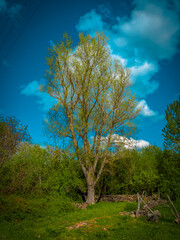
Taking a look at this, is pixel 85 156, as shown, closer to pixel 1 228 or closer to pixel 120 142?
pixel 120 142

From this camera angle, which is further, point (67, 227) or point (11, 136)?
point (11, 136)

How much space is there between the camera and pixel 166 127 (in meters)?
27.1

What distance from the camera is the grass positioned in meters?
10.0

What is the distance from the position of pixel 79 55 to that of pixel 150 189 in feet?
80.7

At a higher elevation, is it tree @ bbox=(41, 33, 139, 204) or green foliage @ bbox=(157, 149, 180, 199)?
tree @ bbox=(41, 33, 139, 204)

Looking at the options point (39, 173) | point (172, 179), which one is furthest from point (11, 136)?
point (172, 179)

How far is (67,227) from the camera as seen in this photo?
11617mm

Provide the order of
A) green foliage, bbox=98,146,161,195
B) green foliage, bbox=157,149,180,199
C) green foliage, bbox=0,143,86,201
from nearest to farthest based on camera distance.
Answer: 1. green foliage, bbox=0,143,86,201
2. green foliage, bbox=157,149,180,199
3. green foliage, bbox=98,146,161,195

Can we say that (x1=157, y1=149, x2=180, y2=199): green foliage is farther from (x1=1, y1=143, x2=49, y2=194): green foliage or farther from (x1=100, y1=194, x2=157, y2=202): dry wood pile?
(x1=1, y1=143, x2=49, y2=194): green foliage

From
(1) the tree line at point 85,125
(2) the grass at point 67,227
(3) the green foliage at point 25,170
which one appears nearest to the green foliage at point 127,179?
(1) the tree line at point 85,125

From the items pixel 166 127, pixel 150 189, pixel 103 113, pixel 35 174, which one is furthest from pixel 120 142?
pixel 150 189

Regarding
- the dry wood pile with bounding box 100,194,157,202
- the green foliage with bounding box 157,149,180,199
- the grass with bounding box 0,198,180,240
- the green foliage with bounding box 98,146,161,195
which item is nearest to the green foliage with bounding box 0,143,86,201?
the grass with bounding box 0,198,180,240

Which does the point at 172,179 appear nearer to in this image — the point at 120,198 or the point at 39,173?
the point at 120,198

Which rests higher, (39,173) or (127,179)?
(127,179)
